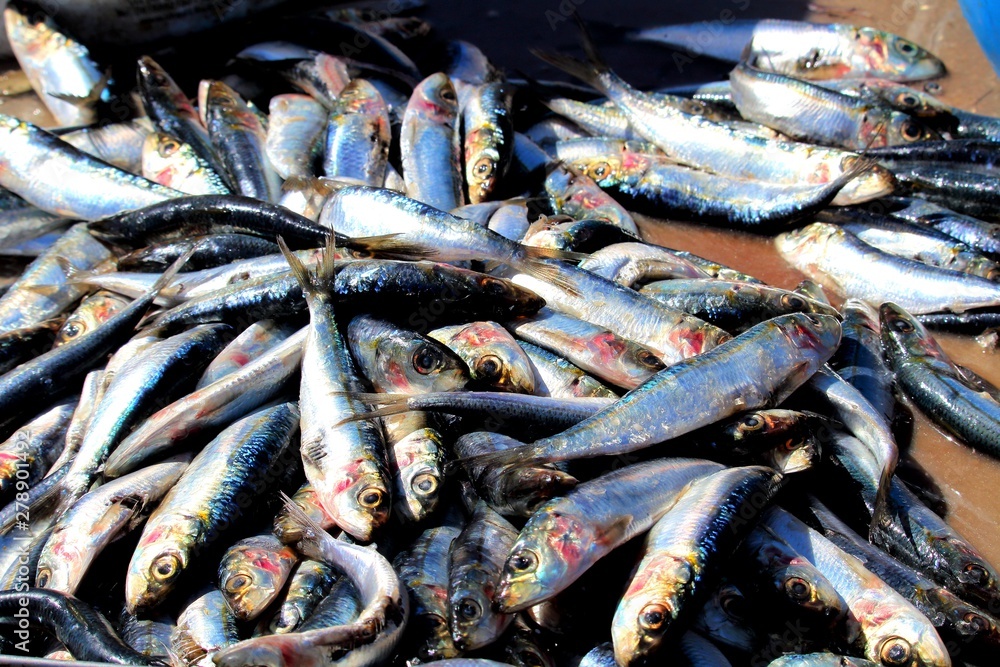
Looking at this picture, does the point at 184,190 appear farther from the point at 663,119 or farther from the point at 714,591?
the point at 714,591

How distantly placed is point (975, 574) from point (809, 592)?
0.91 meters

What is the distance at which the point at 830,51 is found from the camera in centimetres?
664

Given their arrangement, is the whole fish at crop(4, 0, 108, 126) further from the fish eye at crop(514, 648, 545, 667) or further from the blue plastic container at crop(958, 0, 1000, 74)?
the blue plastic container at crop(958, 0, 1000, 74)

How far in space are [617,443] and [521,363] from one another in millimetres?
710

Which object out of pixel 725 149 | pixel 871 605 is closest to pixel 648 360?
pixel 871 605

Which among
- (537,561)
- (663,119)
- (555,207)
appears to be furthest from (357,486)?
(663,119)

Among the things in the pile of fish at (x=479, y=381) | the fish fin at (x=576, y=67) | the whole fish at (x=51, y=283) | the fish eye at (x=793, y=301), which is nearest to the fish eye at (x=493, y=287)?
the pile of fish at (x=479, y=381)

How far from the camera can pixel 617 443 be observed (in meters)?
2.98

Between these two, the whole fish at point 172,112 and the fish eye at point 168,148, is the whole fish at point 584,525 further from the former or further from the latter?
the fish eye at point 168,148

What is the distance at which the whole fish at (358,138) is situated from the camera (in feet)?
16.4

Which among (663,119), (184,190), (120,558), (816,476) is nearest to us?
(120,558)

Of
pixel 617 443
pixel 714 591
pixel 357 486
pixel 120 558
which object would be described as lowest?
pixel 120 558

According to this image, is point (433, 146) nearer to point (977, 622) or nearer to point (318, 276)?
point (318, 276)

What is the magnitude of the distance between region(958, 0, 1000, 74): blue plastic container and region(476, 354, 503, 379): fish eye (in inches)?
205
